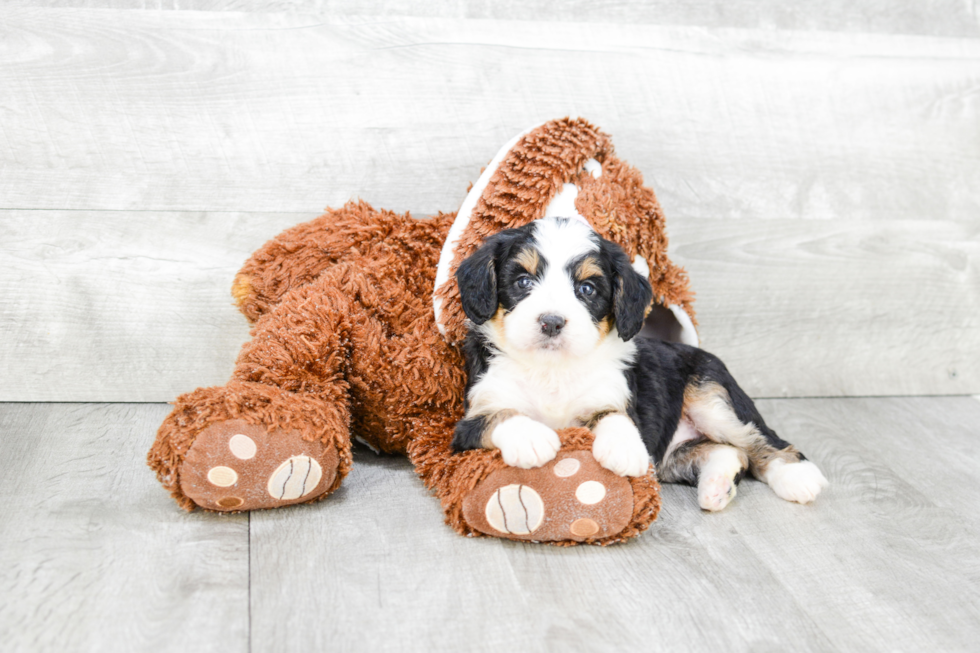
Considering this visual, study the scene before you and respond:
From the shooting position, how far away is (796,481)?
231 cm

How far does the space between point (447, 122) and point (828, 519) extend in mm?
1668

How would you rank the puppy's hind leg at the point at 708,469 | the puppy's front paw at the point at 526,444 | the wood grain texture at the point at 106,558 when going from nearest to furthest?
the wood grain texture at the point at 106,558, the puppy's front paw at the point at 526,444, the puppy's hind leg at the point at 708,469

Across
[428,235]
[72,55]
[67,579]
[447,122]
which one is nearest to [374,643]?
[67,579]

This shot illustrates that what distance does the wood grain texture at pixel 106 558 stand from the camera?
1518mm

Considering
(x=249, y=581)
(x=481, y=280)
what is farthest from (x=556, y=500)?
(x=249, y=581)

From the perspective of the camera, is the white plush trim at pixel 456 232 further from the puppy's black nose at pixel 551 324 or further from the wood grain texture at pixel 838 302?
the wood grain texture at pixel 838 302

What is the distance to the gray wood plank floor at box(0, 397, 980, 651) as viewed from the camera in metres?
1.57

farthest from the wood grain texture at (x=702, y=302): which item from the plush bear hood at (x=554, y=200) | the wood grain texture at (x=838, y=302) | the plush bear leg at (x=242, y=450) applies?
the plush bear leg at (x=242, y=450)

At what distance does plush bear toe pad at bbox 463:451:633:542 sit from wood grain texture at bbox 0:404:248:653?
20.8 inches

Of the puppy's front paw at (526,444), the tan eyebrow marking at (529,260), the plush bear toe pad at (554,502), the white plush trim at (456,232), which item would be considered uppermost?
the tan eyebrow marking at (529,260)

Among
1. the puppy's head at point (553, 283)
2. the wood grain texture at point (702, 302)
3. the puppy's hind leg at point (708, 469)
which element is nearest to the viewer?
the puppy's head at point (553, 283)

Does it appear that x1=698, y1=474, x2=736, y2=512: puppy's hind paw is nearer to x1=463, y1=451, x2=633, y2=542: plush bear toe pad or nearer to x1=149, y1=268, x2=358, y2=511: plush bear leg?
x1=463, y1=451, x2=633, y2=542: plush bear toe pad

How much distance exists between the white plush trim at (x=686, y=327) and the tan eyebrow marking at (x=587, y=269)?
0.62 m

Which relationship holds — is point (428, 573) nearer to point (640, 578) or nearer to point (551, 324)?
point (640, 578)
